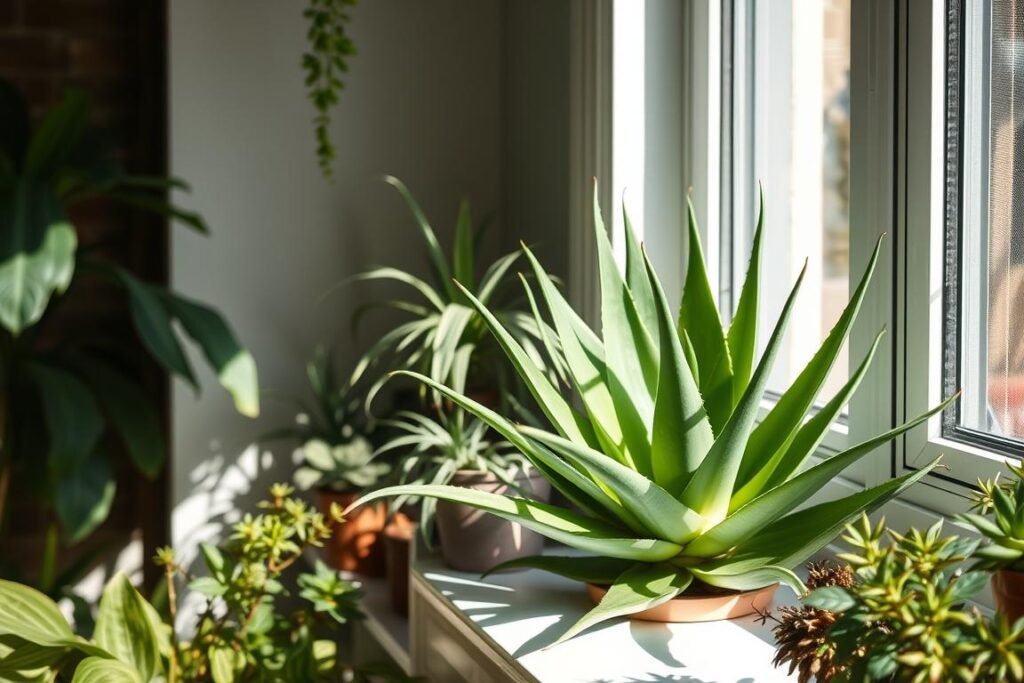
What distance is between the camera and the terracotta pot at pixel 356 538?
1.88 metres

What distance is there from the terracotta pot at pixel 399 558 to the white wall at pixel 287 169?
0.48 meters

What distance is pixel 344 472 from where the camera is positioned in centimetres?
186

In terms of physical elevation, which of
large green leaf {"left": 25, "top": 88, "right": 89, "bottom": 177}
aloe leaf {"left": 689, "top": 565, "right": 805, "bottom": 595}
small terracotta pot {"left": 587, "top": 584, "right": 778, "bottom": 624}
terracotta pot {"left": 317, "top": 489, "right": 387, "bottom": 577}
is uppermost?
large green leaf {"left": 25, "top": 88, "right": 89, "bottom": 177}

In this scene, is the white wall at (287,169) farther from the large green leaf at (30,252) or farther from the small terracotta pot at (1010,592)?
the small terracotta pot at (1010,592)

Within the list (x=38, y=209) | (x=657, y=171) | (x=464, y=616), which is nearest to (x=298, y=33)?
(x=38, y=209)

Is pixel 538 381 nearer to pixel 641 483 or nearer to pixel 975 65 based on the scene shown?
pixel 641 483

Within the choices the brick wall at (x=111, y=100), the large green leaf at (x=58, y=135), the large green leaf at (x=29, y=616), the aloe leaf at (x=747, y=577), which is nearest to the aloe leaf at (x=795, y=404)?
the aloe leaf at (x=747, y=577)

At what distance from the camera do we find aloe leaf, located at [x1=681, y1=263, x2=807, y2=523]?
105 centimetres

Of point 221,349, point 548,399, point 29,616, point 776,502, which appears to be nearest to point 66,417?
point 221,349

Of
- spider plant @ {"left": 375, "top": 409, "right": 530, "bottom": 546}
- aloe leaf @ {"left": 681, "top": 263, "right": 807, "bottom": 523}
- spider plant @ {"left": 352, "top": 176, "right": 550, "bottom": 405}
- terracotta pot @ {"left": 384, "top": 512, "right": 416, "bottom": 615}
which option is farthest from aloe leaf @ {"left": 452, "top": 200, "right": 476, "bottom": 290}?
aloe leaf @ {"left": 681, "top": 263, "right": 807, "bottom": 523}

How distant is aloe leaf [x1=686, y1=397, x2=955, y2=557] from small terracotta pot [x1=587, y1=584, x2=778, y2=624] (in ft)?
0.20

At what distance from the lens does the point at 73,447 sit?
183 cm

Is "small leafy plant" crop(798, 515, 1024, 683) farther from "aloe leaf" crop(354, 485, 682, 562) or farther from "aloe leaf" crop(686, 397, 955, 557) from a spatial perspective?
"aloe leaf" crop(354, 485, 682, 562)

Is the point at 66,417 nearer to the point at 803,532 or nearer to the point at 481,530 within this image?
the point at 481,530
